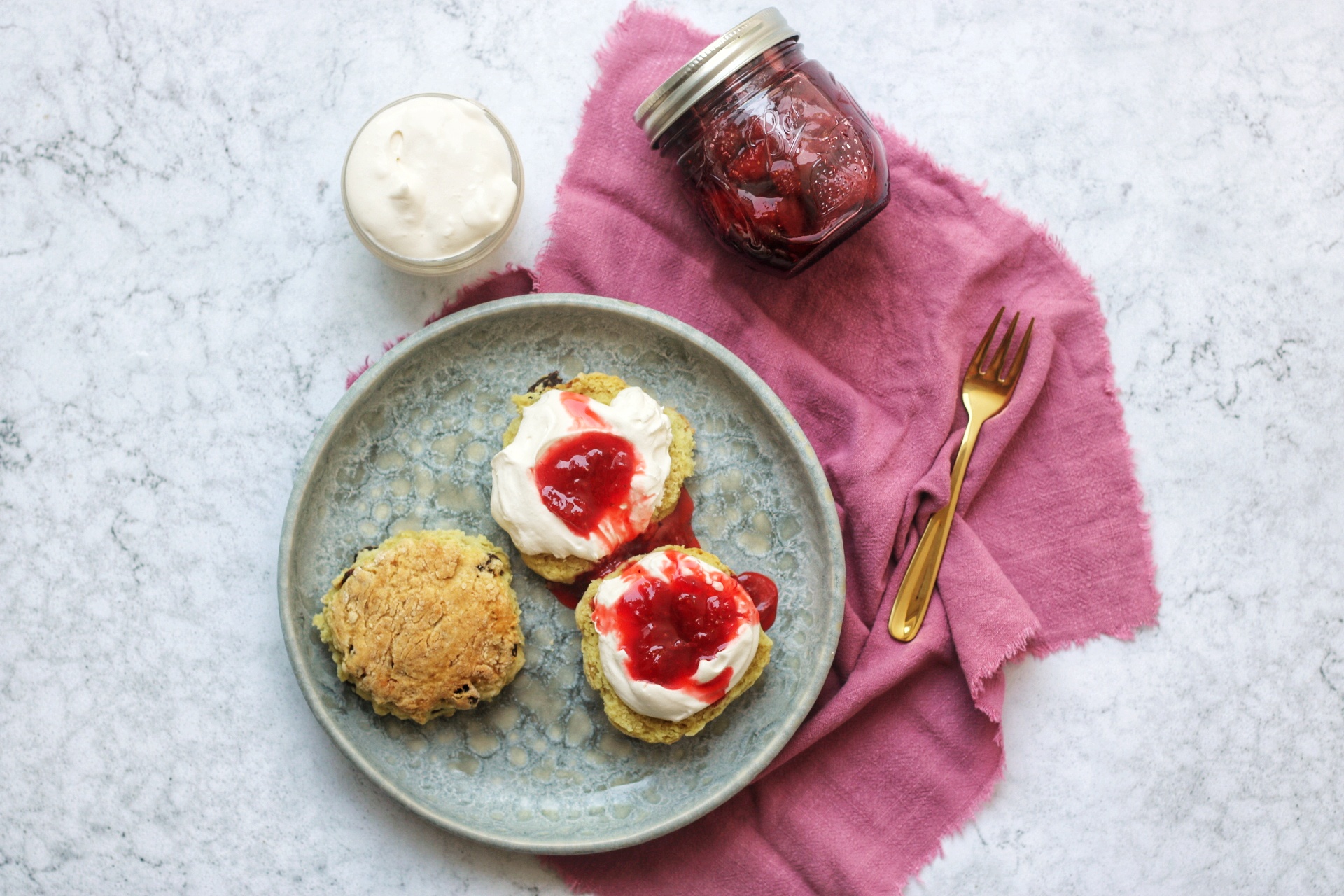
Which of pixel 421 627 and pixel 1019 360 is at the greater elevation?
pixel 1019 360

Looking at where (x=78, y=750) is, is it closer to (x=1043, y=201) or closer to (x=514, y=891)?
(x=514, y=891)

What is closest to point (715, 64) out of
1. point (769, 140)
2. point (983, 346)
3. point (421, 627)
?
point (769, 140)

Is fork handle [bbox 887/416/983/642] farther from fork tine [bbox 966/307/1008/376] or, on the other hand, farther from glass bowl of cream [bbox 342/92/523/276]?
glass bowl of cream [bbox 342/92/523/276]

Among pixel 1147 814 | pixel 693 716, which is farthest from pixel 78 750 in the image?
pixel 1147 814

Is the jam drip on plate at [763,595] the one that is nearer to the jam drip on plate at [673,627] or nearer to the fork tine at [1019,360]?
the jam drip on plate at [673,627]

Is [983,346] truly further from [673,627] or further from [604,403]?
[673,627]
